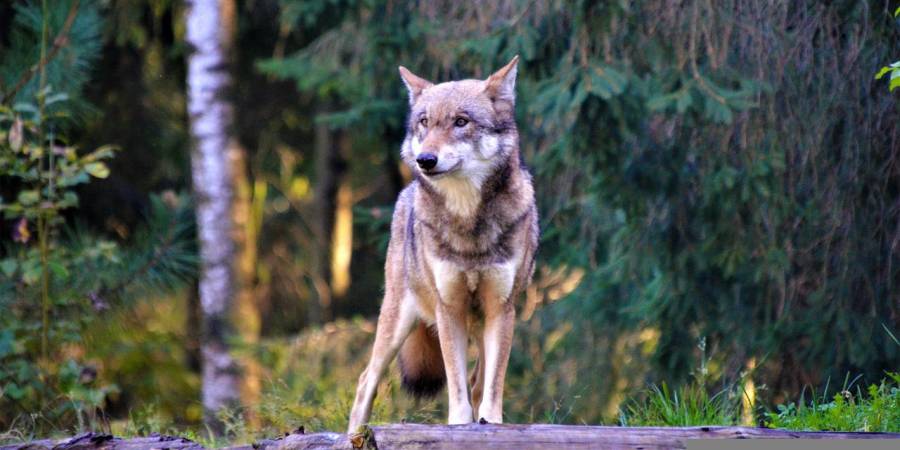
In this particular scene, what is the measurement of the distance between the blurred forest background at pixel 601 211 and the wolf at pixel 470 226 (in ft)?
2.40

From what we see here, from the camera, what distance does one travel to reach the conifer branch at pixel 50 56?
8.88 metres

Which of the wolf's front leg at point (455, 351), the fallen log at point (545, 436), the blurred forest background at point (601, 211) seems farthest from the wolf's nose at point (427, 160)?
the fallen log at point (545, 436)

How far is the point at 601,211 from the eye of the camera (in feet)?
33.2

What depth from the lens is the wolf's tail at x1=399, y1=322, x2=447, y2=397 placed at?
6.66 m

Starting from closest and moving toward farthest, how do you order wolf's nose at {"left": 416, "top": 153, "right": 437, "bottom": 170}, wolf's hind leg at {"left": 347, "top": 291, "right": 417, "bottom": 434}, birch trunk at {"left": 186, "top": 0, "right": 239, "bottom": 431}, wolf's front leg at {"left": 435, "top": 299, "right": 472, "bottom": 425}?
wolf's nose at {"left": 416, "top": 153, "right": 437, "bottom": 170} < wolf's front leg at {"left": 435, "top": 299, "right": 472, "bottom": 425} < wolf's hind leg at {"left": 347, "top": 291, "right": 417, "bottom": 434} < birch trunk at {"left": 186, "top": 0, "right": 239, "bottom": 431}

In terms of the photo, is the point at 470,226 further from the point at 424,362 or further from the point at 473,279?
the point at 424,362

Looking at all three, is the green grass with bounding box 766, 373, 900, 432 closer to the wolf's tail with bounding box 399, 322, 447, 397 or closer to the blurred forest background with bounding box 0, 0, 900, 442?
the blurred forest background with bounding box 0, 0, 900, 442

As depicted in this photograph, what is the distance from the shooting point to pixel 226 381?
11227 millimetres

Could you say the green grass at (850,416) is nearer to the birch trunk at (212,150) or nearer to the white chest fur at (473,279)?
the white chest fur at (473,279)

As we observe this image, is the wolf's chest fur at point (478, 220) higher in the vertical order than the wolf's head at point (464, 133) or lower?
lower

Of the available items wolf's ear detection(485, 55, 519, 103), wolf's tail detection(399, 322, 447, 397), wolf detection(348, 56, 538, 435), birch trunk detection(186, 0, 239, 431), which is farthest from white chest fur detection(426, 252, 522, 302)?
birch trunk detection(186, 0, 239, 431)

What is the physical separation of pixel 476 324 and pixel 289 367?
728 cm

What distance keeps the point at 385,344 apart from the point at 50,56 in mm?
4133

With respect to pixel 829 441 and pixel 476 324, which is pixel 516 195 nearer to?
pixel 476 324
